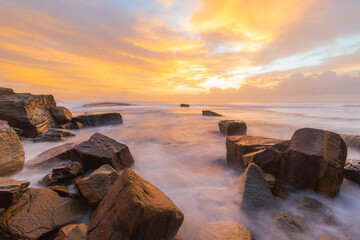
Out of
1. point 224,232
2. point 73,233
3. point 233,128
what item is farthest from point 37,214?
point 233,128

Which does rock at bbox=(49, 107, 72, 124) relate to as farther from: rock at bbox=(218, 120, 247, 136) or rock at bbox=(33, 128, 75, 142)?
rock at bbox=(218, 120, 247, 136)

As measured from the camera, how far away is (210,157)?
158 inches

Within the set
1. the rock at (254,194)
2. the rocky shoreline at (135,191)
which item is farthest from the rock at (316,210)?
the rock at (254,194)

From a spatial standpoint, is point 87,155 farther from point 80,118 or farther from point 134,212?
point 80,118

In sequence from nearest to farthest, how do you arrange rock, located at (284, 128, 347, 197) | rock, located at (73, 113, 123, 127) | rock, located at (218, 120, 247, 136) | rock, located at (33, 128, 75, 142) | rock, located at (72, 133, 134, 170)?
1. rock, located at (284, 128, 347, 197)
2. rock, located at (72, 133, 134, 170)
3. rock, located at (33, 128, 75, 142)
4. rock, located at (218, 120, 247, 136)
5. rock, located at (73, 113, 123, 127)

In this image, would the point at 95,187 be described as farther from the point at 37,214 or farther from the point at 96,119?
the point at 96,119

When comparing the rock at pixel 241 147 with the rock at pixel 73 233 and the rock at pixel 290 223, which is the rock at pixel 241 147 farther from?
the rock at pixel 73 233

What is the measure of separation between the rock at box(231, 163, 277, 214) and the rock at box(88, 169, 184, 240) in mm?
990

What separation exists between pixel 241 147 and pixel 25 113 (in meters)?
6.63

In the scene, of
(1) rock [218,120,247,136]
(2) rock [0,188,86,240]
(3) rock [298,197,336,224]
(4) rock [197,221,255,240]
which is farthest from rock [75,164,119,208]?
(1) rock [218,120,247,136]

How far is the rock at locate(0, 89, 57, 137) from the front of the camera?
538 cm

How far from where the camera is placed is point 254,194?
213cm

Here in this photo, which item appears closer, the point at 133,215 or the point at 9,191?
the point at 133,215

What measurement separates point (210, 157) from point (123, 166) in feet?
6.50
